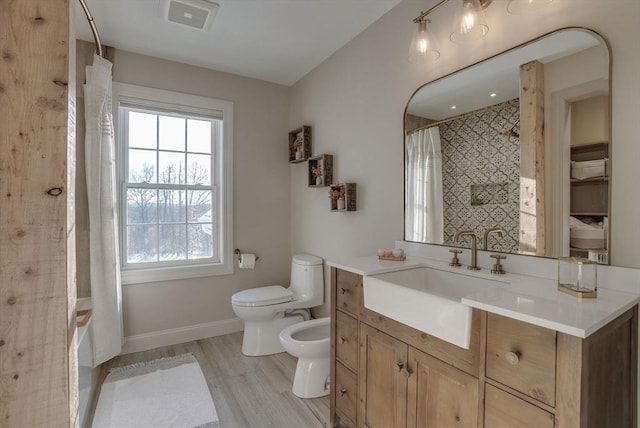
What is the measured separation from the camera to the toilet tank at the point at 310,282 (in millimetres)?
2789

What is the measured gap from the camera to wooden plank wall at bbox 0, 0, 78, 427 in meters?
0.98

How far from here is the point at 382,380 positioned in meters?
1.45

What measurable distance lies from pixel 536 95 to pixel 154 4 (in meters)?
2.28

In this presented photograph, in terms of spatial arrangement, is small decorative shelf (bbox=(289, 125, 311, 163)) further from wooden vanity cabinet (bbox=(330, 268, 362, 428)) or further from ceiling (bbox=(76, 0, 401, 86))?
wooden vanity cabinet (bbox=(330, 268, 362, 428))

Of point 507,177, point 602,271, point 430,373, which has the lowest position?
point 430,373

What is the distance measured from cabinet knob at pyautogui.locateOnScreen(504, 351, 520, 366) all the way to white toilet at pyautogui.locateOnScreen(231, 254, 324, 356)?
192cm

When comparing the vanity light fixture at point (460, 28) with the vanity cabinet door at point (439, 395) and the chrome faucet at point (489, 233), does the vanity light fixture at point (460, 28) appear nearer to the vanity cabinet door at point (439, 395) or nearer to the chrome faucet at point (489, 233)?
the chrome faucet at point (489, 233)

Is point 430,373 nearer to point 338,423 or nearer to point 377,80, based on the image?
point 338,423

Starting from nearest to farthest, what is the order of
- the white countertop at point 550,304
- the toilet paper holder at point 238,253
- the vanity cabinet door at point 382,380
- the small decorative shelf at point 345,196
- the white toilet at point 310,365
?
the white countertop at point 550,304 → the vanity cabinet door at point 382,380 → the white toilet at point 310,365 → the small decorative shelf at point 345,196 → the toilet paper holder at point 238,253

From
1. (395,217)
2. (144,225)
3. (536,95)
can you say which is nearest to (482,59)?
(536,95)

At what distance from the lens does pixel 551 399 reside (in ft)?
2.87

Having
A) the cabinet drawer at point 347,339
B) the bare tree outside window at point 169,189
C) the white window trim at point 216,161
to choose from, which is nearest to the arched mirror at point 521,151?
the cabinet drawer at point 347,339

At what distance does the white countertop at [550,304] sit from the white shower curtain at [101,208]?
7.86 feet

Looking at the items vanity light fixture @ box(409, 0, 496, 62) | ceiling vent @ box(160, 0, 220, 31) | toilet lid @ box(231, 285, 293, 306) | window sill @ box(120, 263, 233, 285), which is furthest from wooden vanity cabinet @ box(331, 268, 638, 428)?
ceiling vent @ box(160, 0, 220, 31)
